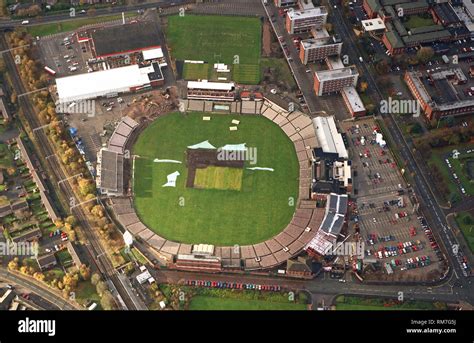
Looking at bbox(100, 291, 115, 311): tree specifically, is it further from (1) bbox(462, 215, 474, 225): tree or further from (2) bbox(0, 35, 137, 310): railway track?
(1) bbox(462, 215, 474, 225): tree

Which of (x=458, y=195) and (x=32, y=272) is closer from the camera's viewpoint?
(x=32, y=272)

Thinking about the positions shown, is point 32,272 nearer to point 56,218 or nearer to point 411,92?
point 56,218

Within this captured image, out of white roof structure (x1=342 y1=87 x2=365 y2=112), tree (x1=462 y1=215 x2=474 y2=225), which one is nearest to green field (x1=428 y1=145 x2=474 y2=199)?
tree (x1=462 y1=215 x2=474 y2=225)

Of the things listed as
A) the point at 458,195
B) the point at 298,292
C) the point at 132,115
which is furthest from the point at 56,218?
the point at 458,195

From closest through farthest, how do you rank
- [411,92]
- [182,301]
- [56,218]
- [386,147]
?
[182,301]
[56,218]
[386,147]
[411,92]

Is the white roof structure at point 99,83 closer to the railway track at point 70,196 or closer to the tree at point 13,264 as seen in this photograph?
the railway track at point 70,196

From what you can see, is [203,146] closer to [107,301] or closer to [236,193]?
[236,193]
